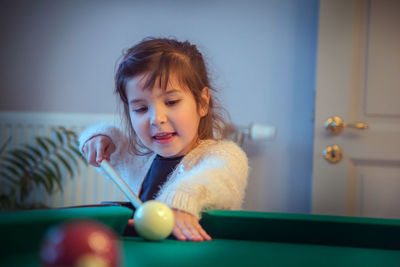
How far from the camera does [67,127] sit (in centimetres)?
206

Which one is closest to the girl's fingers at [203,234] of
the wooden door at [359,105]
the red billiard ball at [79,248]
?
the red billiard ball at [79,248]

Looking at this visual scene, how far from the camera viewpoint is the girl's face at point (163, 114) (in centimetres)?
116

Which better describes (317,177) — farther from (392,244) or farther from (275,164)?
(392,244)

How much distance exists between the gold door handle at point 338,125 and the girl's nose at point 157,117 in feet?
3.18

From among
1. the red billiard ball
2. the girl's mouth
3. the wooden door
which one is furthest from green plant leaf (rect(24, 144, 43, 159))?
the red billiard ball

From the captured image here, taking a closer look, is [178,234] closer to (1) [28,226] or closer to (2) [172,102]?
(1) [28,226]

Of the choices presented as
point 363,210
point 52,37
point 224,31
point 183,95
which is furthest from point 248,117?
point 52,37

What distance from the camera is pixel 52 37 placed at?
2236mm

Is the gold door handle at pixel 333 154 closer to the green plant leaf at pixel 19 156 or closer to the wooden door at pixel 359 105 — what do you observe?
the wooden door at pixel 359 105

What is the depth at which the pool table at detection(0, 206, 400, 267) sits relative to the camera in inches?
23.9

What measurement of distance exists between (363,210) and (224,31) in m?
1.11

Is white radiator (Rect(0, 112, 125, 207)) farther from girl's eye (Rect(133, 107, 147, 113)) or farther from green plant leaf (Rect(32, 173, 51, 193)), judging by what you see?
girl's eye (Rect(133, 107, 147, 113))

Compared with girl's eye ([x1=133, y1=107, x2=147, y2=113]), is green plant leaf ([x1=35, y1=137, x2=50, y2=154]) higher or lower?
lower

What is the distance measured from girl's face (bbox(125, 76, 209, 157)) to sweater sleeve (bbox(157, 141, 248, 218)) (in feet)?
0.28
